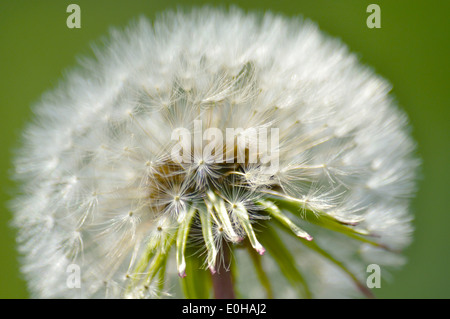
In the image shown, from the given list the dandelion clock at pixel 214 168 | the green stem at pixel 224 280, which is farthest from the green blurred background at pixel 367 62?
the green stem at pixel 224 280

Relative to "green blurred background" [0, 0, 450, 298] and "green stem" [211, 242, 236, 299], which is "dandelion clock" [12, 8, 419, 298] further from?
"green blurred background" [0, 0, 450, 298]

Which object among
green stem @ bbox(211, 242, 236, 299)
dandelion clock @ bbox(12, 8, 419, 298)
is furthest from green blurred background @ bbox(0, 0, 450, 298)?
green stem @ bbox(211, 242, 236, 299)

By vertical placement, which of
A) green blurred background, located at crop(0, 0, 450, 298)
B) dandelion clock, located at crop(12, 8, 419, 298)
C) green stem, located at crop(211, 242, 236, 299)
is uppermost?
green blurred background, located at crop(0, 0, 450, 298)

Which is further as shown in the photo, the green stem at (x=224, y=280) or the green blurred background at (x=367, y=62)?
the green blurred background at (x=367, y=62)

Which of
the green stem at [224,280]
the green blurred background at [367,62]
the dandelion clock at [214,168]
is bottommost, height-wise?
the green stem at [224,280]

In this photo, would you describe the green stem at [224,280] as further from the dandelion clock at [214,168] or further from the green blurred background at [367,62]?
the green blurred background at [367,62]

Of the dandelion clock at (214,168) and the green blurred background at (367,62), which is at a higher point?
the green blurred background at (367,62)

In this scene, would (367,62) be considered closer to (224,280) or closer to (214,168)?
(214,168)
